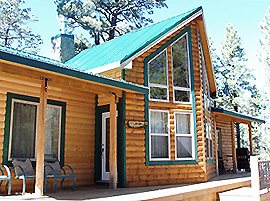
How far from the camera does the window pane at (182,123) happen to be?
924 centimetres

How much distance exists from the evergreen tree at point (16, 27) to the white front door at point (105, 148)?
17149 millimetres

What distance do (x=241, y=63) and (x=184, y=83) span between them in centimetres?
1766

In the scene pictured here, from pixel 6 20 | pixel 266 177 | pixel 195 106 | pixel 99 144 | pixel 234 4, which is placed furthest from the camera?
pixel 234 4

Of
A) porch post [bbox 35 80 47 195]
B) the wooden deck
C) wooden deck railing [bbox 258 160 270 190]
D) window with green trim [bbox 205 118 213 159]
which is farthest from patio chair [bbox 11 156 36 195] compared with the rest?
window with green trim [bbox 205 118 213 159]

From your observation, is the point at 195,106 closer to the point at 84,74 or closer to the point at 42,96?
the point at 84,74

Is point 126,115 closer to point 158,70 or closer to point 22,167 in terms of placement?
point 158,70

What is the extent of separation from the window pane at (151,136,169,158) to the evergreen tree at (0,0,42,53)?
1820cm

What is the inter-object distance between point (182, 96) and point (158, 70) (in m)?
1.15

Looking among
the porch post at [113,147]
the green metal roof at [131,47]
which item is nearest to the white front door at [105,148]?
the porch post at [113,147]

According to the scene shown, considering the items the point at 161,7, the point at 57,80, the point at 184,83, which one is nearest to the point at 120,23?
the point at 161,7

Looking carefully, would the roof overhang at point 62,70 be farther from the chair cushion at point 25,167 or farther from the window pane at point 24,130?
the chair cushion at point 25,167

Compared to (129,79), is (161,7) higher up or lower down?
higher up

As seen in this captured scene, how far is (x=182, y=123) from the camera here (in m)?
9.34

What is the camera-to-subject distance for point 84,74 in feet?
21.0
